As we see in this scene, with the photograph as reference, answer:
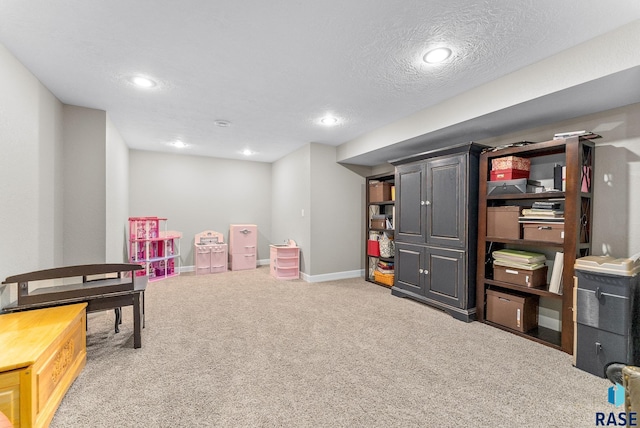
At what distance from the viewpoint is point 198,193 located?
19.1ft

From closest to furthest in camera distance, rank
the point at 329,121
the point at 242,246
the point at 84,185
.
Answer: the point at 84,185 → the point at 329,121 → the point at 242,246

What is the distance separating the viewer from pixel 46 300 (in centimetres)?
206

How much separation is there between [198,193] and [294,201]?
2.21m

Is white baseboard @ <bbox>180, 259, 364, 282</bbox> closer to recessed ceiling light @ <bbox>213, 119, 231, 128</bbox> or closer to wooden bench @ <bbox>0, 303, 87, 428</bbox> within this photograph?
recessed ceiling light @ <bbox>213, 119, 231, 128</bbox>

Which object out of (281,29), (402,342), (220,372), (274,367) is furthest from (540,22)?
(220,372)

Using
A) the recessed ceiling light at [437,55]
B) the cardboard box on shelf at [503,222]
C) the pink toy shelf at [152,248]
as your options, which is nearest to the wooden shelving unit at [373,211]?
the cardboard box on shelf at [503,222]

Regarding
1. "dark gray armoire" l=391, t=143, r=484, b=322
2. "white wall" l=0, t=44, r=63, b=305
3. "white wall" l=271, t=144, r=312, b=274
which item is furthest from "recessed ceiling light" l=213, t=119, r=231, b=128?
"dark gray armoire" l=391, t=143, r=484, b=322

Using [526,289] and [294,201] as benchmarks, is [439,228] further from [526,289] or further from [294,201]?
[294,201]

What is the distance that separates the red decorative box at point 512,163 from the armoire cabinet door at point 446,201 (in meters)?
0.32

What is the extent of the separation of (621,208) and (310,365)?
298 cm

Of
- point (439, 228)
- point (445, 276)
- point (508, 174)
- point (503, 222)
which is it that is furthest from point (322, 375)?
point (508, 174)

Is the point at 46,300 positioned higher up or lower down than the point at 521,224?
lower down

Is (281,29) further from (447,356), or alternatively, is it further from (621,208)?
(621,208)

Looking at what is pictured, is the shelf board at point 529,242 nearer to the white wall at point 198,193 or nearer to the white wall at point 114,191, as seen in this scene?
the white wall at point 114,191
